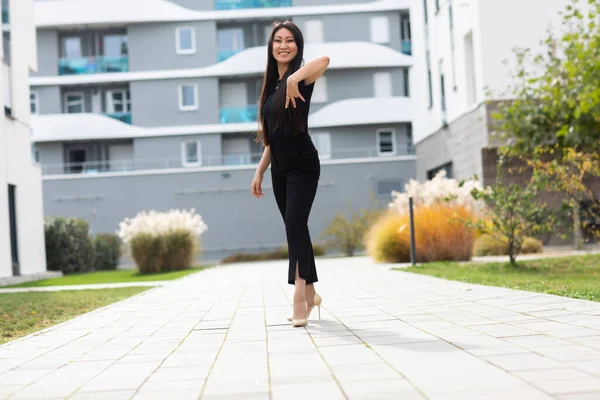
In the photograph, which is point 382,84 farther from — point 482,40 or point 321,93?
point 482,40

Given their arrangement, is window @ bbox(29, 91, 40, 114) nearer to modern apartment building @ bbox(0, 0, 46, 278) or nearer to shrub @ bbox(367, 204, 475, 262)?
modern apartment building @ bbox(0, 0, 46, 278)

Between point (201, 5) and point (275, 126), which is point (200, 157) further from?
point (275, 126)

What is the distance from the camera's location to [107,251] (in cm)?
2314

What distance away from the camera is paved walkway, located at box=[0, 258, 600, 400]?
2.97 metres

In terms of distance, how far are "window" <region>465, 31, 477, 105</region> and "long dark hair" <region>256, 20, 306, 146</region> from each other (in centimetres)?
1397

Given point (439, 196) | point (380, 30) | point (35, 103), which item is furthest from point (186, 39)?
point (439, 196)

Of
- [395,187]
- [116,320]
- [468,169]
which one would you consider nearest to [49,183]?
[395,187]

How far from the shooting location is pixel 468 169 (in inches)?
738

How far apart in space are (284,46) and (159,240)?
13.1 metres

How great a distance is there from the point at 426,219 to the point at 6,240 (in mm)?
8122

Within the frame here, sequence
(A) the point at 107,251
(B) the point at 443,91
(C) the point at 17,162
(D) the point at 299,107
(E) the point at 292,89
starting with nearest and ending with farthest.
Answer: (E) the point at 292,89
(D) the point at 299,107
(C) the point at 17,162
(B) the point at 443,91
(A) the point at 107,251

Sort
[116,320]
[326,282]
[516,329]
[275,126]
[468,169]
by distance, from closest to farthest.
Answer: [516,329] → [275,126] → [116,320] → [326,282] → [468,169]

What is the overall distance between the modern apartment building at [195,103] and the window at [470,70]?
10.9 m

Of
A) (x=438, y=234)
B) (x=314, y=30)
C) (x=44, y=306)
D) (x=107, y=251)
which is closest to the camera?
(x=44, y=306)
